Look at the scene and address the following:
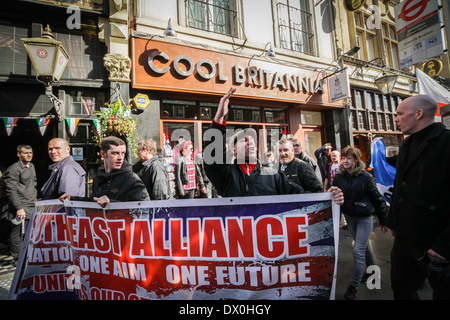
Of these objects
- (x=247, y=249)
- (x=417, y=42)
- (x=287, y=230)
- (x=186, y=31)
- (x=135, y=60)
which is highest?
(x=186, y=31)

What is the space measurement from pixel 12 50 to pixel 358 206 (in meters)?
7.93

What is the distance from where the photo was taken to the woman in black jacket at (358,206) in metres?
2.68

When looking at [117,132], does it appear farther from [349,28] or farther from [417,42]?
[349,28]

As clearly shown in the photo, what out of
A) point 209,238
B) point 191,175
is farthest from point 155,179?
point 191,175

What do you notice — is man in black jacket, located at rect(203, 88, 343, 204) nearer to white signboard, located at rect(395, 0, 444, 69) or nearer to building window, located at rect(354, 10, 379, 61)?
white signboard, located at rect(395, 0, 444, 69)

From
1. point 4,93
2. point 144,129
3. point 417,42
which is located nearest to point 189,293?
point 144,129

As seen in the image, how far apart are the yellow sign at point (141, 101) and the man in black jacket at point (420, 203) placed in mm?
5458

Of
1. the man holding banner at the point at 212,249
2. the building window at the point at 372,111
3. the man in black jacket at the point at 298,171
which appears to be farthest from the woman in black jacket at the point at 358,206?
the building window at the point at 372,111

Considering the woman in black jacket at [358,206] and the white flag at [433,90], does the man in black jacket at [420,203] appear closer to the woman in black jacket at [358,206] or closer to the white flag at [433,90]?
the woman in black jacket at [358,206]

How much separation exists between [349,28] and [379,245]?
33.1 ft

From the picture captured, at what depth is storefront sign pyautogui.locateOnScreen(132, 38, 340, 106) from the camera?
591 cm

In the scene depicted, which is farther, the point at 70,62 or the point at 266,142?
the point at 266,142

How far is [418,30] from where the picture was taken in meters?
4.93
